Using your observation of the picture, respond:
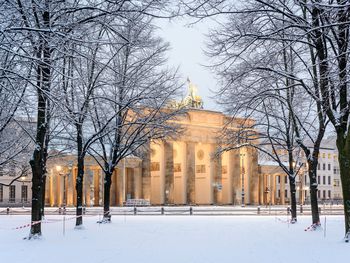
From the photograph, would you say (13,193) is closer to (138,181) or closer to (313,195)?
(138,181)

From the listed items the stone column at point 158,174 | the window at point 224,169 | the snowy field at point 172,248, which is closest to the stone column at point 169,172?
the stone column at point 158,174

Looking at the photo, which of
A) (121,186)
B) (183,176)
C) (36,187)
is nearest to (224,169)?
(183,176)

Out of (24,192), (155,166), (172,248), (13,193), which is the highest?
(155,166)

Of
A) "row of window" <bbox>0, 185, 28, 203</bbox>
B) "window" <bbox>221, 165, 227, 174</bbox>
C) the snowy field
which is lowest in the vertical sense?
the snowy field

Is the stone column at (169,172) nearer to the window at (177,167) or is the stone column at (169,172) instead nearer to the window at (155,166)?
the window at (155,166)

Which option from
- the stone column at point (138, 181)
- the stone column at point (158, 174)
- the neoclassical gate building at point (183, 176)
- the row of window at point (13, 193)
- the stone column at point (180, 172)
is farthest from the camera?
the row of window at point (13, 193)

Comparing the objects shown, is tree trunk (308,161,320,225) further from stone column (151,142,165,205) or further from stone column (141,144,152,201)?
stone column (151,142,165,205)

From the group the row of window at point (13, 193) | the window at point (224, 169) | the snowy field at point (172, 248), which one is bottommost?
the snowy field at point (172, 248)

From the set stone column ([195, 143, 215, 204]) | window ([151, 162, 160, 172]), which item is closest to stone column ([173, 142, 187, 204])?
window ([151, 162, 160, 172])

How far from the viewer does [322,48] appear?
19.3m

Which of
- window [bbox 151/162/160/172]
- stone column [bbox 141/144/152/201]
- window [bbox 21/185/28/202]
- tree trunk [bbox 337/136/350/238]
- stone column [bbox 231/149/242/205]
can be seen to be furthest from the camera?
window [bbox 21/185/28/202]

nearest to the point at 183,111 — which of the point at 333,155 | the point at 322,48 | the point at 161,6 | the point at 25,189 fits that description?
the point at 322,48

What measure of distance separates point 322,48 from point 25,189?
77919mm

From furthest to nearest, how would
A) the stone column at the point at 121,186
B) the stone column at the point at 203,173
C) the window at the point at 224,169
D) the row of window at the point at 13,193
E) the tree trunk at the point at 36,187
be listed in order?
the window at the point at 224,169
the row of window at the point at 13,193
the stone column at the point at 203,173
the stone column at the point at 121,186
the tree trunk at the point at 36,187
